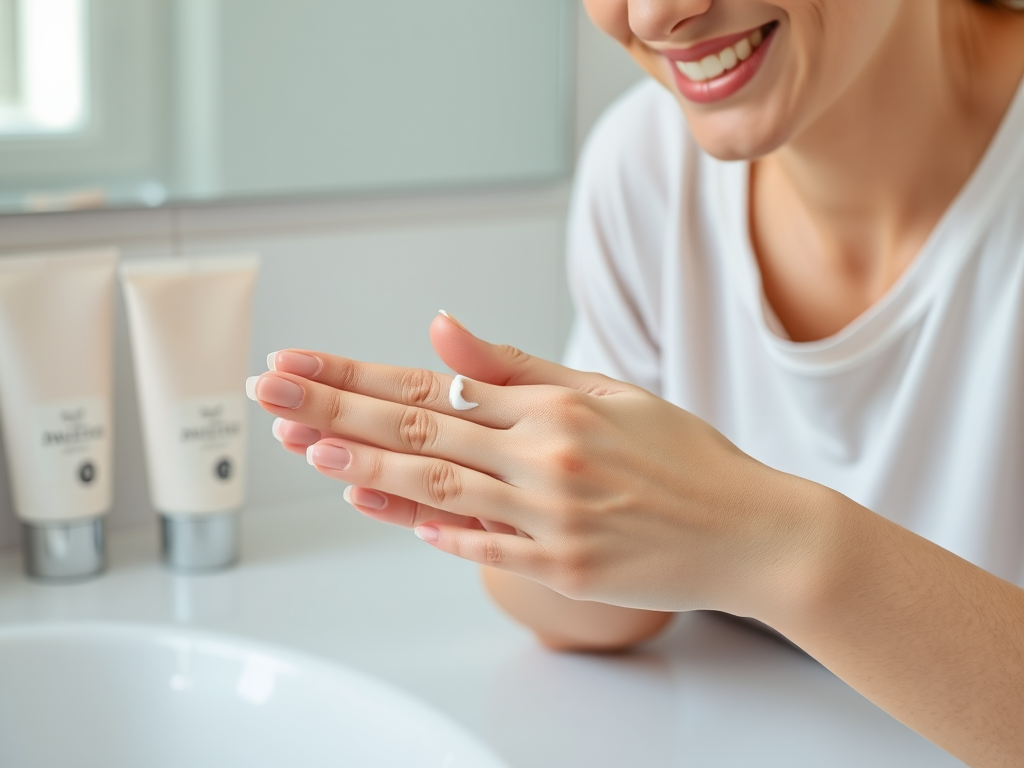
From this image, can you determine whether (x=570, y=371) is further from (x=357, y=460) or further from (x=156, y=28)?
(x=156, y=28)

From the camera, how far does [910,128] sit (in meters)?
0.62

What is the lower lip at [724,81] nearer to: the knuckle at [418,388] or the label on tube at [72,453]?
the knuckle at [418,388]

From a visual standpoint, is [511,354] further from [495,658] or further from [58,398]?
[58,398]

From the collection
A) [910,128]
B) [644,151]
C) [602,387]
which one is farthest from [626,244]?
[602,387]

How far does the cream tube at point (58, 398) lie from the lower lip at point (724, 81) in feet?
1.12

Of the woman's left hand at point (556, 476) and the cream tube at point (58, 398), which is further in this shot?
the cream tube at point (58, 398)

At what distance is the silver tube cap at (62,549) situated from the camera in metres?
0.69

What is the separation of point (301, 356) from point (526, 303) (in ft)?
1.64

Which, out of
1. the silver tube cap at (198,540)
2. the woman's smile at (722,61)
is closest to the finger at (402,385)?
the woman's smile at (722,61)

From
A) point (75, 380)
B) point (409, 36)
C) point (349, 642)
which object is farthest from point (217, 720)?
point (409, 36)

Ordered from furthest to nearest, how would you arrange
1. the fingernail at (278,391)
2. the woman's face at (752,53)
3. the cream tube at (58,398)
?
the cream tube at (58,398), the woman's face at (752,53), the fingernail at (278,391)

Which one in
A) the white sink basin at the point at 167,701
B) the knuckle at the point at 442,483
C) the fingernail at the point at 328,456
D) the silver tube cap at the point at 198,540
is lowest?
the white sink basin at the point at 167,701

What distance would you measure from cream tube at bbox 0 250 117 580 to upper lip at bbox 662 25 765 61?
35 centimetres

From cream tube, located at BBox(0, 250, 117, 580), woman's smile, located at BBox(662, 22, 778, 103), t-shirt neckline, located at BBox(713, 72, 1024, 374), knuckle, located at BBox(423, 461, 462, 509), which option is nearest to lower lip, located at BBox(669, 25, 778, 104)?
woman's smile, located at BBox(662, 22, 778, 103)
